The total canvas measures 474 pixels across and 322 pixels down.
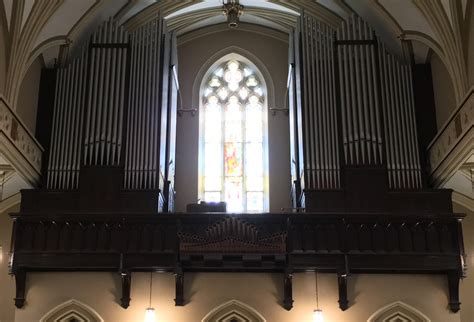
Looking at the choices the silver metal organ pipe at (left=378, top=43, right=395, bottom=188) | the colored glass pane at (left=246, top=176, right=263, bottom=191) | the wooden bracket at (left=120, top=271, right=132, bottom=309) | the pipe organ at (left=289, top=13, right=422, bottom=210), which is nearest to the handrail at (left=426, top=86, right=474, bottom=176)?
the pipe organ at (left=289, top=13, right=422, bottom=210)

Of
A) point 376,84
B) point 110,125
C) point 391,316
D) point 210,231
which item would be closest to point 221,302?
point 210,231

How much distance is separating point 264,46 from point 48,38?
20.2 feet

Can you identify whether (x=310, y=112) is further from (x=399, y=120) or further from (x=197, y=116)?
(x=197, y=116)

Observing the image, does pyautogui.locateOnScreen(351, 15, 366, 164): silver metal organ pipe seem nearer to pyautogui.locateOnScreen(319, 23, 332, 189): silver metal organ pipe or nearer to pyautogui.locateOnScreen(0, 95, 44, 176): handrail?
pyautogui.locateOnScreen(319, 23, 332, 189): silver metal organ pipe

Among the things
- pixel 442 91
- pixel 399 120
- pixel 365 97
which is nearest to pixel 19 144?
pixel 365 97

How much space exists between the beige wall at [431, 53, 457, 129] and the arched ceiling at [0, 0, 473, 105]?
1.64ft

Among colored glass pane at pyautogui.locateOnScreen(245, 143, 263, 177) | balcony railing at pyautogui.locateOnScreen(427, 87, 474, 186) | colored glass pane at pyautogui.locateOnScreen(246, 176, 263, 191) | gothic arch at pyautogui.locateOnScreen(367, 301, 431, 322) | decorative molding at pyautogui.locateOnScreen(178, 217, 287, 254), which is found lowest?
gothic arch at pyautogui.locateOnScreen(367, 301, 431, 322)

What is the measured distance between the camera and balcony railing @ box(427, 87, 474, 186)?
1259 centimetres

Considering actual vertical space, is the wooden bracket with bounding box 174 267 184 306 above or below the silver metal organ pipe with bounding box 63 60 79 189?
below

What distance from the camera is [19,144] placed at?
1397cm

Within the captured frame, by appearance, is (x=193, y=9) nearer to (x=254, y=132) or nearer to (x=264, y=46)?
(x=264, y=46)

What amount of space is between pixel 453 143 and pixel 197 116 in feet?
24.4

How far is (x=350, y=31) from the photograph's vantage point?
54.3ft

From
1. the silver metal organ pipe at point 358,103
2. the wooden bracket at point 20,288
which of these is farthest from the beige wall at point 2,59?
the silver metal organ pipe at point 358,103
